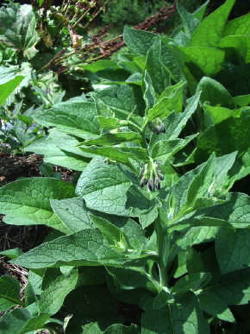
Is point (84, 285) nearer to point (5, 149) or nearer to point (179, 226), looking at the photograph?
point (179, 226)

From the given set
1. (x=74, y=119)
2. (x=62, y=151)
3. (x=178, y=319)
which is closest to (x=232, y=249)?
(x=178, y=319)

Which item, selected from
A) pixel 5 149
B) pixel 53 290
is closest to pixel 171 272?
pixel 53 290

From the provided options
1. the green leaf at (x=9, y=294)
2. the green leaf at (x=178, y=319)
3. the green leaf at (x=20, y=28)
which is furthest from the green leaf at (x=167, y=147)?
the green leaf at (x=20, y=28)

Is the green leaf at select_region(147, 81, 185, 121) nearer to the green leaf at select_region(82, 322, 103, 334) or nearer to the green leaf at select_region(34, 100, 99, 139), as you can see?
the green leaf at select_region(34, 100, 99, 139)

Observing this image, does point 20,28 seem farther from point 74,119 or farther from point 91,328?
point 91,328

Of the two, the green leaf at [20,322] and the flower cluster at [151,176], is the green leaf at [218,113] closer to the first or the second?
the flower cluster at [151,176]
